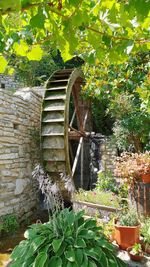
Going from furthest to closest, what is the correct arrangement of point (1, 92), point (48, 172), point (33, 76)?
1. point (33, 76)
2. point (48, 172)
3. point (1, 92)

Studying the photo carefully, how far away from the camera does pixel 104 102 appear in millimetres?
8062

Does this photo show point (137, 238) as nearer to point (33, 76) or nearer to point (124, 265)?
point (124, 265)

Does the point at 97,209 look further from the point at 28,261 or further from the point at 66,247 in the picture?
the point at 28,261

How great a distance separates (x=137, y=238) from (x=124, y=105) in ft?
11.9

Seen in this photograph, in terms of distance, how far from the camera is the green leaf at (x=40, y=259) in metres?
2.59

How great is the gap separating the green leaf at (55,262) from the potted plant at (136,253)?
3.13 ft

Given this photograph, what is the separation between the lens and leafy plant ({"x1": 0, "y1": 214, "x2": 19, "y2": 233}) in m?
4.89

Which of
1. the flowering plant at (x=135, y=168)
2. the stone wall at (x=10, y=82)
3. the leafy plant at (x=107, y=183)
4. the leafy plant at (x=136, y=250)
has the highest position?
the stone wall at (x=10, y=82)

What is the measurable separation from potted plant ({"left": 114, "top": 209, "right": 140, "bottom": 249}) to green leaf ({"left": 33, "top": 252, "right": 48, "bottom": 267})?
3.64 ft

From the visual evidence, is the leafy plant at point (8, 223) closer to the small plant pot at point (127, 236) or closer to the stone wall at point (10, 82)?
the small plant pot at point (127, 236)

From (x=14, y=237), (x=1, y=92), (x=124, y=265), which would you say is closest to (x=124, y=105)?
(x=1, y=92)

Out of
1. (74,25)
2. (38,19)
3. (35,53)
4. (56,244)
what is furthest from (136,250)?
(38,19)

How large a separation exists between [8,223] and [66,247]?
245 cm

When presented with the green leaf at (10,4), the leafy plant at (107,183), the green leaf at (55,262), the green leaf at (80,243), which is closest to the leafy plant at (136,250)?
the green leaf at (80,243)
